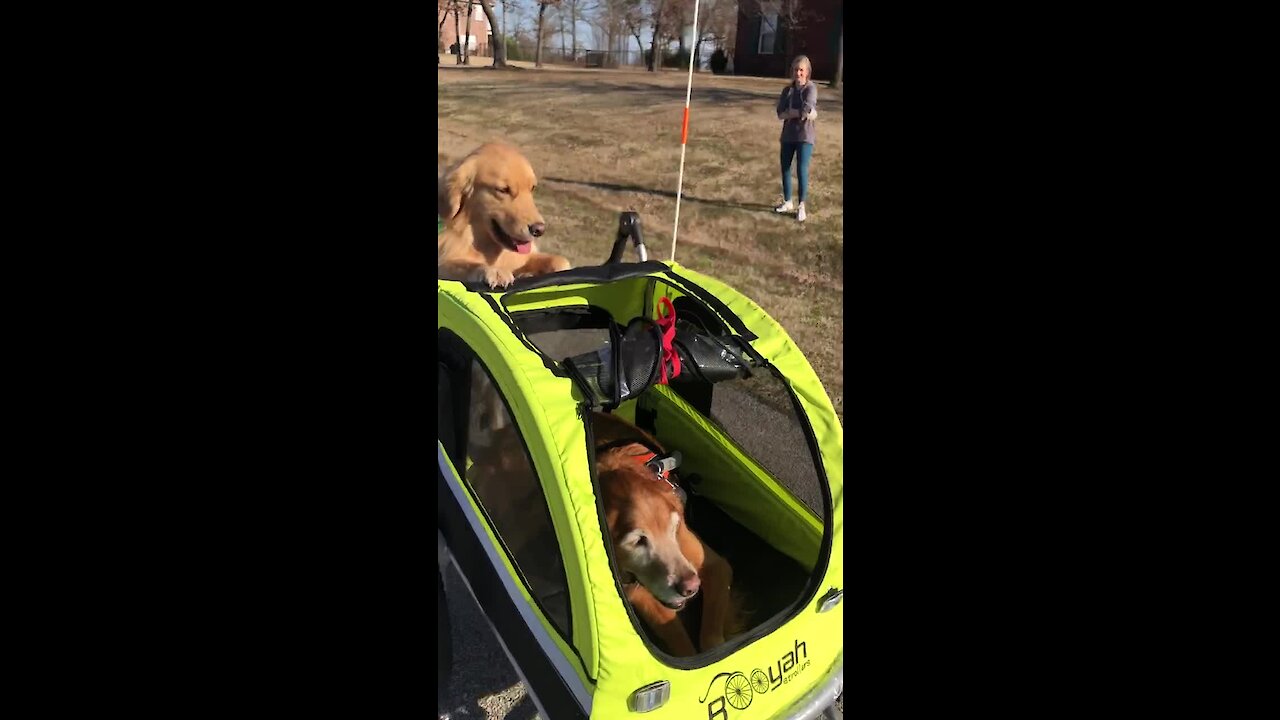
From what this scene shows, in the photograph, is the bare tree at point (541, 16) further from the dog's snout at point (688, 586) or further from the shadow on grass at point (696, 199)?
the shadow on grass at point (696, 199)

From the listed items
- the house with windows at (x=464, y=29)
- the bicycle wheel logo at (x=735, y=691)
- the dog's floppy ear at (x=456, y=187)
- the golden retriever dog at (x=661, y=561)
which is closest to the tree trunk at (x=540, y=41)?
the house with windows at (x=464, y=29)

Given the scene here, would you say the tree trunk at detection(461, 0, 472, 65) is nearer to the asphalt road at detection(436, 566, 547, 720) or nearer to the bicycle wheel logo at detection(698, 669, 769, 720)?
the asphalt road at detection(436, 566, 547, 720)

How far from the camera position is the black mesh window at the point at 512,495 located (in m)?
1.92

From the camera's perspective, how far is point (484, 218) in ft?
10.7

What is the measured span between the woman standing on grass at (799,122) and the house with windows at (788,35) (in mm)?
396

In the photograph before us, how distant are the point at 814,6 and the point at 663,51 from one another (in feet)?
7.71

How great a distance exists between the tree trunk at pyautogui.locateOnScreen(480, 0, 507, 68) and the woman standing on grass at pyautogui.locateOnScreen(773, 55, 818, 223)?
3.99 meters

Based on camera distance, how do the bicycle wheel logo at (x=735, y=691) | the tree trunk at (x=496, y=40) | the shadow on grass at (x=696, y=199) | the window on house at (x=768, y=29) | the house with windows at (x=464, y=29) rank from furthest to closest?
the window on house at (x=768, y=29)
the shadow on grass at (x=696, y=199)
the tree trunk at (x=496, y=40)
the house with windows at (x=464, y=29)
the bicycle wheel logo at (x=735, y=691)

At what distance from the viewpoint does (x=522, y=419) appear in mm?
1873

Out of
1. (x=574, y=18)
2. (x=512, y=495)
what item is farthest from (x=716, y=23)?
(x=512, y=495)

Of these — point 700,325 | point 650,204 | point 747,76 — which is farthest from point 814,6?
point 700,325

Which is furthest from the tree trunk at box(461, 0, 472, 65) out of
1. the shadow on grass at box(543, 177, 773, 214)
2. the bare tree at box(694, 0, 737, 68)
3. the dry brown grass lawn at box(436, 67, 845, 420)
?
the shadow on grass at box(543, 177, 773, 214)

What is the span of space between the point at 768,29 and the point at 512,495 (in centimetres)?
659

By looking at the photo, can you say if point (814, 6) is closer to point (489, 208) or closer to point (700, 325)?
point (489, 208)
